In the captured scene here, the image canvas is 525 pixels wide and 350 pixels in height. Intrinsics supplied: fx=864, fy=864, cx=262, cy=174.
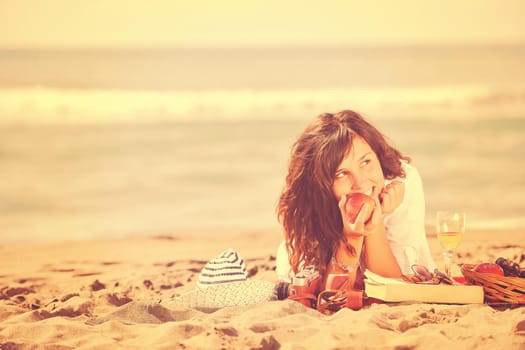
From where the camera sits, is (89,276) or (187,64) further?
(187,64)

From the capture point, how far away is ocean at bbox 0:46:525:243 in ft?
16.5

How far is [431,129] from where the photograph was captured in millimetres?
5383

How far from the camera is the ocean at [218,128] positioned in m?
5.03

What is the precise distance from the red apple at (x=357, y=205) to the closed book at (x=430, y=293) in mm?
240

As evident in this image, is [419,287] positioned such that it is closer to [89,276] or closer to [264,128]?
[89,276]

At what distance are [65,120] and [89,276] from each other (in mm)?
2122

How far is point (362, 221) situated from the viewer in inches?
113

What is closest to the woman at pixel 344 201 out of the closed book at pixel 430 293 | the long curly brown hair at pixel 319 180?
the long curly brown hair at pixel 319 180

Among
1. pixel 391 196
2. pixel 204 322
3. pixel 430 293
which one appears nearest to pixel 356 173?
pixel 391 196

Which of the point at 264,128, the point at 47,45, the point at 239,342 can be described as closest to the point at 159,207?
the point at 264,128

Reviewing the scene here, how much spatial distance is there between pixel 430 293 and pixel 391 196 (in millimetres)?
387

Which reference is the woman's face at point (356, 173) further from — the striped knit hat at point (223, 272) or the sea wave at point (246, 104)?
the sea wave at point (246, 104)

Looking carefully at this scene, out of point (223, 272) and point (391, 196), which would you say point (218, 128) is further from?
point (391, 196)

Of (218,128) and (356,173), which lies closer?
(356,173)
